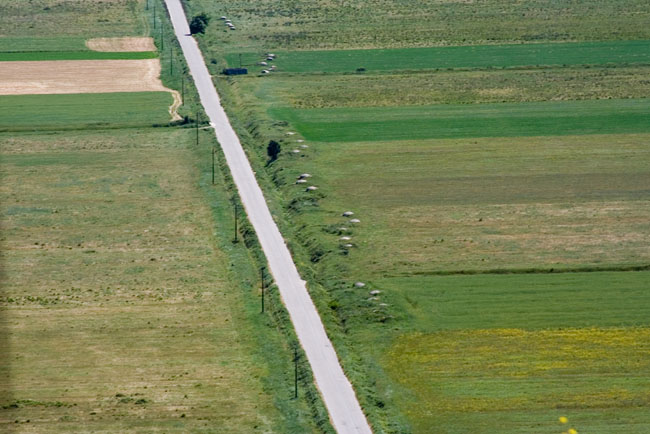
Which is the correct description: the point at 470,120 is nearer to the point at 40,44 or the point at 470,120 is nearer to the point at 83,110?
the point at 83,110

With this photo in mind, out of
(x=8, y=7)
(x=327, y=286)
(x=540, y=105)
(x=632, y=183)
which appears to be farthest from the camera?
(x=8, y=7)

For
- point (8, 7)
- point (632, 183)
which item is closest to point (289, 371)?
point (632, 183)

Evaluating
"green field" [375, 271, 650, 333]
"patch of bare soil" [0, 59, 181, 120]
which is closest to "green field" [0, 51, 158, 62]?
"patch of bare soil" [0, 59, 181, 120]

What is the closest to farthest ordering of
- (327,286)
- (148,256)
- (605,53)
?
(327,286) → (148,256) → (605,53)

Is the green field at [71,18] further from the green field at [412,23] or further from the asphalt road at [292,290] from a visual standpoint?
the asphalt road at [292,290]

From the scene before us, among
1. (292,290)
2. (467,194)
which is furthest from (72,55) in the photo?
(292,290)

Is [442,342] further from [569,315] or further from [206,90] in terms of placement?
[206,90]
